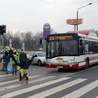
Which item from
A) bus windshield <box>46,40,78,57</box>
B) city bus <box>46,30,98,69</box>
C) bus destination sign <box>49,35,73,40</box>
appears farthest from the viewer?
bus destination sign <box>49,35,73,40</box>

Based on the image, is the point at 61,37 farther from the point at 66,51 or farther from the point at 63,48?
the point at 66,51

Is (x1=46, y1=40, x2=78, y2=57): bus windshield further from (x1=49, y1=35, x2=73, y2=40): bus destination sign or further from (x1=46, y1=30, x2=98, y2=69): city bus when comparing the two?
(x1=49, y1=35, x2=73, y2=40): bus destination sign

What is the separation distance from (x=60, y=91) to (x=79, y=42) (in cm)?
898

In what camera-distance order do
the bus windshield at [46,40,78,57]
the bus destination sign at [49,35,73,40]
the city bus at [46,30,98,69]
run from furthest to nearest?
the bus destination sign at [49,35,73,40]
the bus windshield at [46,40,78,57]
the city bus at [46,30,98,69]

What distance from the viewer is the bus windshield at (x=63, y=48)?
19.2 metres

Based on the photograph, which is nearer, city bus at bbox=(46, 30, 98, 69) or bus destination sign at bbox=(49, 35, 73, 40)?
city bus at bbox=(46, 30, 98, 69)

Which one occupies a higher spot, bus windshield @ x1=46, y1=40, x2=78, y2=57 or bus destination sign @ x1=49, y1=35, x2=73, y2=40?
bus destination sign @ x1=49, y1=35, x2=73, y2=40

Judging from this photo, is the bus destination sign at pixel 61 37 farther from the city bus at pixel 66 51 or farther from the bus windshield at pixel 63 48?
the bus windshield at pixel 63 48

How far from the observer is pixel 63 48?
19.3m

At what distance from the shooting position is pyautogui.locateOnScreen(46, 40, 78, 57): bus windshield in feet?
62.9

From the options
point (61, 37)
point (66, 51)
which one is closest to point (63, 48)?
point (66, 51)

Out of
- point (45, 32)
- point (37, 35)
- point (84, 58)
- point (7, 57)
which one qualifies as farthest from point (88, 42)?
point (37, 35)

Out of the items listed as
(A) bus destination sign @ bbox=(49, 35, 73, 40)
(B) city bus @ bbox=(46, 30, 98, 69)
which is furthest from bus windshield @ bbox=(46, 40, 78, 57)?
(A) bus destination sign @ bbox=(49, 35, 73, 40)

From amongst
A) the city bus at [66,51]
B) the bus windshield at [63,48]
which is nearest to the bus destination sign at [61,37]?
the city bus at [66,51]
